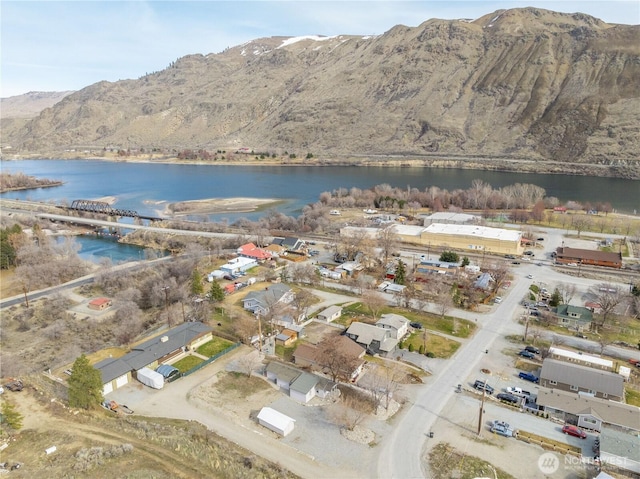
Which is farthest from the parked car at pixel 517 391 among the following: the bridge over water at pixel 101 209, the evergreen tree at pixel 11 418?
the bridge over water at pixel 101 209

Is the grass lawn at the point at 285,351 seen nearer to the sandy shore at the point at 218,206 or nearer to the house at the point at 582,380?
the house at the point at 582,380

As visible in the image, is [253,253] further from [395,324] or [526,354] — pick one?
[526,354]

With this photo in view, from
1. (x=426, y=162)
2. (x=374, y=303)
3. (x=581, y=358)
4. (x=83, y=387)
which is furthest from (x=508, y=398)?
(x=426, y=162)

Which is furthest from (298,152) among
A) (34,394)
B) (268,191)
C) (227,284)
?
(34,394)

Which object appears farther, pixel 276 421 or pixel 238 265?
pixel 238 265

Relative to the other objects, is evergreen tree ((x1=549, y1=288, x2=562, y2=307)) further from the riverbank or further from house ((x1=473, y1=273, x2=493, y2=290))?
the riverbank

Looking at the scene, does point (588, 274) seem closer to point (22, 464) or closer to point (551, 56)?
point (22, 464)
